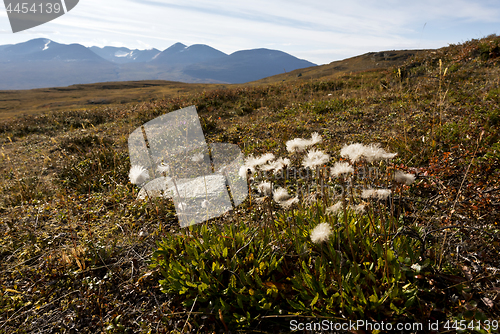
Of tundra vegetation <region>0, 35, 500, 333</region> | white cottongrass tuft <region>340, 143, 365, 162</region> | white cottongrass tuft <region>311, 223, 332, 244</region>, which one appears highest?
white cottongrass tuft <region>340, 143, 365, 162</region>

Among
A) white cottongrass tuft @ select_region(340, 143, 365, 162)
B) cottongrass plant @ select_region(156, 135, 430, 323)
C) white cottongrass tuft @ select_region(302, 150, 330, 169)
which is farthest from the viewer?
white cottongrass tuft @ select_region(302, 150, 330, 169)

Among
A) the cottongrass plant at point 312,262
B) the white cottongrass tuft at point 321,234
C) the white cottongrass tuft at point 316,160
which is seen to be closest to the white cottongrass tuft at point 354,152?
the cottongrass plant at point 312,262

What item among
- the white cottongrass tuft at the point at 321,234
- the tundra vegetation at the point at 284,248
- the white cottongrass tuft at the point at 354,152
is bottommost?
the tundra vegetation at the point at 284,248

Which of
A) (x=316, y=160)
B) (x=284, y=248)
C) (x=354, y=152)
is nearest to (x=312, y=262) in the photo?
(x=284, y=248)

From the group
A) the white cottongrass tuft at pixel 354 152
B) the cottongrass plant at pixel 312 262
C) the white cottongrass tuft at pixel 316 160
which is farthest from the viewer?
the white cottongrass tuft at pixel 316 160

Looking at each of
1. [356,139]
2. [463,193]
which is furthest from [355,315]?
[356,139]

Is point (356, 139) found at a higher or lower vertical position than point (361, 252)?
higher

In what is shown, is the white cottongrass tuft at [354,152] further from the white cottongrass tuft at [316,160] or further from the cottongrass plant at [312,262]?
the white cottongrass tuft at [316,160]

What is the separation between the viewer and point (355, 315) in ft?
7.74

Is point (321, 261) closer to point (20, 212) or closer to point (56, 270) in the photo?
point (56, 270)

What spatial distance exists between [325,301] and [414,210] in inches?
102

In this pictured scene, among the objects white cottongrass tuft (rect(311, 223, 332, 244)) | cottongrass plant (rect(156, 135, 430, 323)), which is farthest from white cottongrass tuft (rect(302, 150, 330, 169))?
white cottongrass tuft (rect(311, 223, 332, 244))

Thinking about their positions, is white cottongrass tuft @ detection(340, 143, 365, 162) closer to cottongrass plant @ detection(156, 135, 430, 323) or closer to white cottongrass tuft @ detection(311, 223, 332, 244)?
cottongrass plant @ detection(156, 135, 430, 323)

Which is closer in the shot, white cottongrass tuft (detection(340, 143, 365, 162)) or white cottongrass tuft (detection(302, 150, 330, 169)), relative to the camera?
white cottongrass tuft (detection(340, 143, 365, 162))
